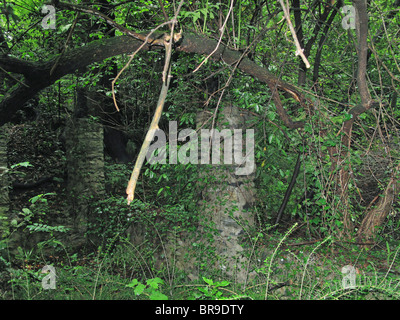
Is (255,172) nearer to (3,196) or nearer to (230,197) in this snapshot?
(230,197)

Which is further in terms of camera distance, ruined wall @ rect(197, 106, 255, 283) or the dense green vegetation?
ruined wall @ rect(197, 106, 255, 283)

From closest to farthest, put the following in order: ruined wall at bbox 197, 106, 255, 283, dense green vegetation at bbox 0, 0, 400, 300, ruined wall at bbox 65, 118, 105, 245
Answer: dense green vegetation at bbox 0, 0, 400, 300 → ruined wall at bbox 197, 106, 255, 283 → ruined wall at bbox 65, 118, 105, 245

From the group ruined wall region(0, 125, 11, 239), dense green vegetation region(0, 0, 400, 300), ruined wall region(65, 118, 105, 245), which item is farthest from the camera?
ruined wall region(65, 118, 105, 245)

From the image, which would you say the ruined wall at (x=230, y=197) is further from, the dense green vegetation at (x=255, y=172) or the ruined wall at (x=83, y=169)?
the ruined wall at (x=83, y=169)

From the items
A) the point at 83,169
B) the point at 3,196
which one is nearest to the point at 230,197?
the point at 3,196

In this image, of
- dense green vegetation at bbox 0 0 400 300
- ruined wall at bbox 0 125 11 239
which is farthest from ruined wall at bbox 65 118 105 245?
ruined wall at bbox 0 125 11 239

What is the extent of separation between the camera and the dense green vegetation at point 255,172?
3.12 metres

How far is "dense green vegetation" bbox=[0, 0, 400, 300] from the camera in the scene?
3.12 meters

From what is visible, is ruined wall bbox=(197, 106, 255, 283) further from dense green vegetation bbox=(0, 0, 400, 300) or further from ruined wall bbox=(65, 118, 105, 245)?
ruined wall bbox=(65, 118, 105, 245)

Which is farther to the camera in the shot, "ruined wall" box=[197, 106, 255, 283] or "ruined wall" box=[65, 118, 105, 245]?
"ruined wall" box=[65, 118, 105, 245]

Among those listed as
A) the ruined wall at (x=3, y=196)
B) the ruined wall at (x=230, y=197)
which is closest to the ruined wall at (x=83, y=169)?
the ruined wall at (x=3, y=196)

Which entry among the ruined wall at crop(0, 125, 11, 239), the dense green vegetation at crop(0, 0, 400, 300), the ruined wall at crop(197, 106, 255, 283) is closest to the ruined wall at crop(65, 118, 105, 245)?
the dense green vegetation at crop(0, 0, 400, 300)

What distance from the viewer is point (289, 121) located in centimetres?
393

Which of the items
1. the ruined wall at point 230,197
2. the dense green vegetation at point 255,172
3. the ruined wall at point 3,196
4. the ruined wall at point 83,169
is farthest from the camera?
the ruined wall at point 83,169
